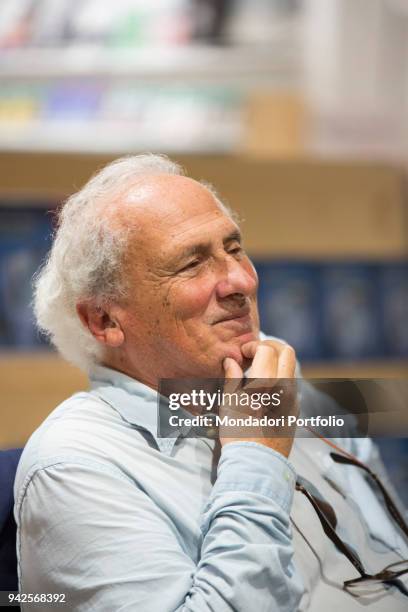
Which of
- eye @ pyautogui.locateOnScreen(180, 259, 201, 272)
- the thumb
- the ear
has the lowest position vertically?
the thumb

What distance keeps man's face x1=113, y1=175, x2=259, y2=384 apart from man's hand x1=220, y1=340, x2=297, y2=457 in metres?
0.04

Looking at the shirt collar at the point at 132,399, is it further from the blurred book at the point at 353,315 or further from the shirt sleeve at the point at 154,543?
the blurred book at the point at 353,315

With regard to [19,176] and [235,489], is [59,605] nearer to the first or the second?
[235,489]

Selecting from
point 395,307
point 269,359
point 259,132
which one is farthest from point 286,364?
point 259,132

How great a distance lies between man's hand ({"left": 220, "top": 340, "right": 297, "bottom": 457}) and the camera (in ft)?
3.60

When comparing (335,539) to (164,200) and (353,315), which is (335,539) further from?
(353,315)

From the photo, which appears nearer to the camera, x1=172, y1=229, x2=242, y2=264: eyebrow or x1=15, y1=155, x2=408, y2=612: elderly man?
x1=15, y1=155, x2=408, y2=612: elderly man

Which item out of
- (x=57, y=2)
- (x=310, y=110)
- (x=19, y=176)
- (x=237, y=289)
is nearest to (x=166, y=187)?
(x=237, y=289)

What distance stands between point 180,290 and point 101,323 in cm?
16

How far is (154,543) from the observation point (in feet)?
3.40

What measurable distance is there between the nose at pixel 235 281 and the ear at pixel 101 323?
172mm

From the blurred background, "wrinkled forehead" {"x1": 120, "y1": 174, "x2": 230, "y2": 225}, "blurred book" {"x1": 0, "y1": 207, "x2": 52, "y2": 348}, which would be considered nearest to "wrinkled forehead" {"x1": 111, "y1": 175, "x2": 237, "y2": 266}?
"wrinkled forehead" {"x1": 120, "y1": 174, "x2": 230, "y2": 225}

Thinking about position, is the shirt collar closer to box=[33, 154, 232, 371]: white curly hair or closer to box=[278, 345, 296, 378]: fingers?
box=[33, 154, 232, 371]: white curly hair

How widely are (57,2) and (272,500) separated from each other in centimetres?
294
